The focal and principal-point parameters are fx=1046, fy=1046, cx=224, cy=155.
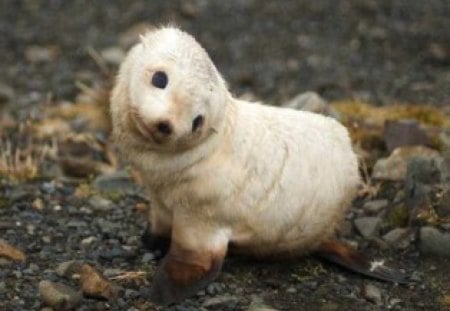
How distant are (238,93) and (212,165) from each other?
200 inches

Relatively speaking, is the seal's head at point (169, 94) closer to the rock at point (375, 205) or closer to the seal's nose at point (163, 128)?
the seal's nose at point (163, 128)

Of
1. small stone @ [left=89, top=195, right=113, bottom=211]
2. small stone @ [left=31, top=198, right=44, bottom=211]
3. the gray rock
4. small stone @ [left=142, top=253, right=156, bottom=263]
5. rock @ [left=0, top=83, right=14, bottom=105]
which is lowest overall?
small stone @ [left=142, top=253, right=156, bottom=263]

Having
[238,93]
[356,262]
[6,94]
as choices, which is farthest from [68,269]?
[238,93]

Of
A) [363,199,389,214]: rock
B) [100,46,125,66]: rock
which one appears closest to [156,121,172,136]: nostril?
[363,199,389,214]: rock

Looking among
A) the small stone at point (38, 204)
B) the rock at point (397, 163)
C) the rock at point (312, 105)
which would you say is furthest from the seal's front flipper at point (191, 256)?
the rock at point (312, 105)

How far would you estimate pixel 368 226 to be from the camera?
653cm

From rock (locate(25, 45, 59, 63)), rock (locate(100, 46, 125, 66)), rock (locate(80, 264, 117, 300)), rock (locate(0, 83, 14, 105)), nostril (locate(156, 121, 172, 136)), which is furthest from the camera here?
rock (locate(25, 45, 59, 63))

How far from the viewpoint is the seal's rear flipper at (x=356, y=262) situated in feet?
19.0

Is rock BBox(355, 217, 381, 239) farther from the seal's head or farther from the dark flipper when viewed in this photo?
the seal's head

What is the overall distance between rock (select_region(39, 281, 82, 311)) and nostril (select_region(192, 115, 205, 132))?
40.1 inches

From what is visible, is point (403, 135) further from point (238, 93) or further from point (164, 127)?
point (164, 127)

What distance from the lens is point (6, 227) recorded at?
6266 millimetres

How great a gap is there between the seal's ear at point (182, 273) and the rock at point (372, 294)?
32.6 inches

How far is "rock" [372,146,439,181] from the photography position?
7.18 metres
